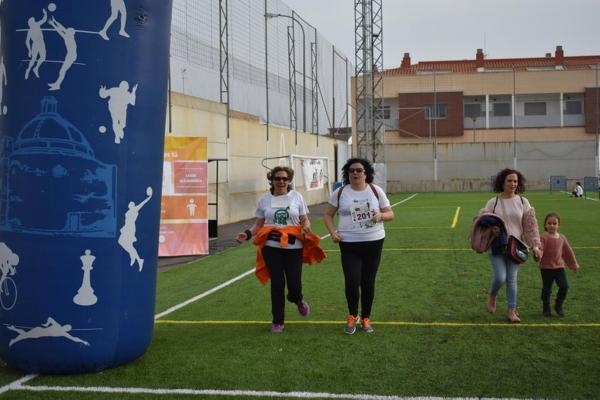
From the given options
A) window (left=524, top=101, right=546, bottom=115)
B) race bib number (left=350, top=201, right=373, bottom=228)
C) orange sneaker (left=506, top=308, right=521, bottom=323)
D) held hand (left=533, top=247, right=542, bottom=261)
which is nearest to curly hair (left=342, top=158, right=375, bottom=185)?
race bib number (left=350, top=201, right=373, bottom=228)

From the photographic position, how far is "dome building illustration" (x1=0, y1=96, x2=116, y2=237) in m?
5.15

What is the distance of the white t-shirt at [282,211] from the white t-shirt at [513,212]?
199cm

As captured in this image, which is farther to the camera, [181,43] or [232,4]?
[232,4]

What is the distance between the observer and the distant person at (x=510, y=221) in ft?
22.9

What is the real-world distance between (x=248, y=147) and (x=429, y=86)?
30.6 metres

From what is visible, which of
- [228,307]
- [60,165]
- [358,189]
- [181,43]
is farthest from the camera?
[181,43]

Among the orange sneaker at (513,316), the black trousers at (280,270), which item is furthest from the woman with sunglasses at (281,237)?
the orange sneaker at (513,316)

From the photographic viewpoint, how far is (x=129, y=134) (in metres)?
5.41

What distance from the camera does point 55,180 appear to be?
203 inches

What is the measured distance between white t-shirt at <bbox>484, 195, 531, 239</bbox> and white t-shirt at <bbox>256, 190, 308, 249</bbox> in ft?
6.51

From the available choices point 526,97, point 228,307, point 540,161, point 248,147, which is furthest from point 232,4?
point 526,97

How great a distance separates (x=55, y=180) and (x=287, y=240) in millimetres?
2382

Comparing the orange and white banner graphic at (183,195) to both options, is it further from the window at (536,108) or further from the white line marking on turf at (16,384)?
the window at (536,108)

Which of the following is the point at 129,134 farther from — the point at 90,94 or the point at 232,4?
the point at 232,4
